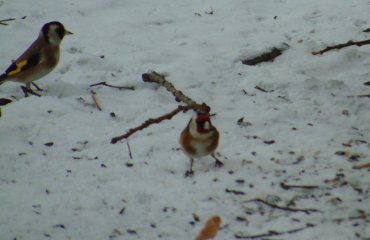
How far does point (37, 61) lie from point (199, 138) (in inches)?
84.8

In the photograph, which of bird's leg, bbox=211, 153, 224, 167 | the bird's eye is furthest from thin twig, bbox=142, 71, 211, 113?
the bird's eye

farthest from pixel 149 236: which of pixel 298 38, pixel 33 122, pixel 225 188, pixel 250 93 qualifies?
pixel 298 38

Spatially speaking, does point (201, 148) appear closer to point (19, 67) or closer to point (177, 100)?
point (177, 100)

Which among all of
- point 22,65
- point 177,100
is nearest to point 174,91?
point 177,100

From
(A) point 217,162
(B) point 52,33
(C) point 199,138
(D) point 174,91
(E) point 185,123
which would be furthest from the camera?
(B) point 52,33

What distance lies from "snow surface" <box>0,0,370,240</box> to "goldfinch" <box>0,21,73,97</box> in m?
0.18

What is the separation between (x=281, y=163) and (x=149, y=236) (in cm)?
118

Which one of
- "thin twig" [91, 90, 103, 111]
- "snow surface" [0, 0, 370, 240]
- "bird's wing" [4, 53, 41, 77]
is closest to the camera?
"snow surface" [0, 0, 370, 240]

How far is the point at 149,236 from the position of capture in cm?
292

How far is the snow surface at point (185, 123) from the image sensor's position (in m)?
3.04

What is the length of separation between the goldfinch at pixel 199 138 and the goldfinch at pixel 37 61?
1946 millimetres

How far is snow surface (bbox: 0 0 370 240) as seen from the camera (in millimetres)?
3045

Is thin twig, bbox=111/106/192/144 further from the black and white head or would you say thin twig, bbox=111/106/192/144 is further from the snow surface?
the black and white head

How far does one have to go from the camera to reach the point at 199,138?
3.45 meters
